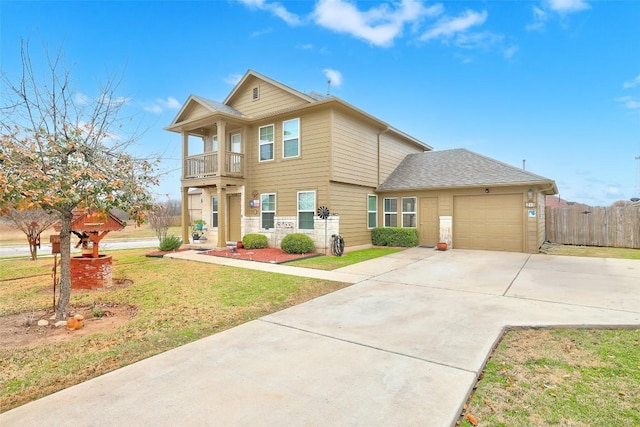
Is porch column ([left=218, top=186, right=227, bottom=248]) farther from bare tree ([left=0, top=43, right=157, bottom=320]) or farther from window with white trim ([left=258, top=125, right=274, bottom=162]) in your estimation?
bare tree ([left=0, top=43, right=157, bottom=320])

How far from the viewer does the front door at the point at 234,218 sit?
14.3m

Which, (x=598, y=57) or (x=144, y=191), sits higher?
(x=598, y=57)

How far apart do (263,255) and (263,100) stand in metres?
6.64

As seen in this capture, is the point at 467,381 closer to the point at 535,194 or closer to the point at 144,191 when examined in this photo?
the point at 144,191

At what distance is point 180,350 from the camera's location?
3.48 meters

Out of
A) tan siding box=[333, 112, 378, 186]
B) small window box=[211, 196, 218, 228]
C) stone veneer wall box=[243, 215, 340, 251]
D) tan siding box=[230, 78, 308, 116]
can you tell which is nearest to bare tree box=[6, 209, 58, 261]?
small window box=[211, 196, 218, 228]

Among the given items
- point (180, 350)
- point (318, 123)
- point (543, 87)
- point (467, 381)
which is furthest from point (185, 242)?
point (543, 87)

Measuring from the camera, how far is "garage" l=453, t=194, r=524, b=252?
11773mm

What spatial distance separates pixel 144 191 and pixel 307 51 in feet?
50.2

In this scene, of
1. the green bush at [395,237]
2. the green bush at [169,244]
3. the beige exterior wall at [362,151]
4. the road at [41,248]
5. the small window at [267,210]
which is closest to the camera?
the beige exterior wall at [362,151]

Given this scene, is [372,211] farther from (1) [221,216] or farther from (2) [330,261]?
(1) [221,216]

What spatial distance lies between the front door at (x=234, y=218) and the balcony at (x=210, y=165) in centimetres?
136

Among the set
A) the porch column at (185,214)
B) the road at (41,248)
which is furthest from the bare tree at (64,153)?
the road at (41,248)

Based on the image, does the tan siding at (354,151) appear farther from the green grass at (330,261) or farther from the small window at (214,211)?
the small window at (214,211)
